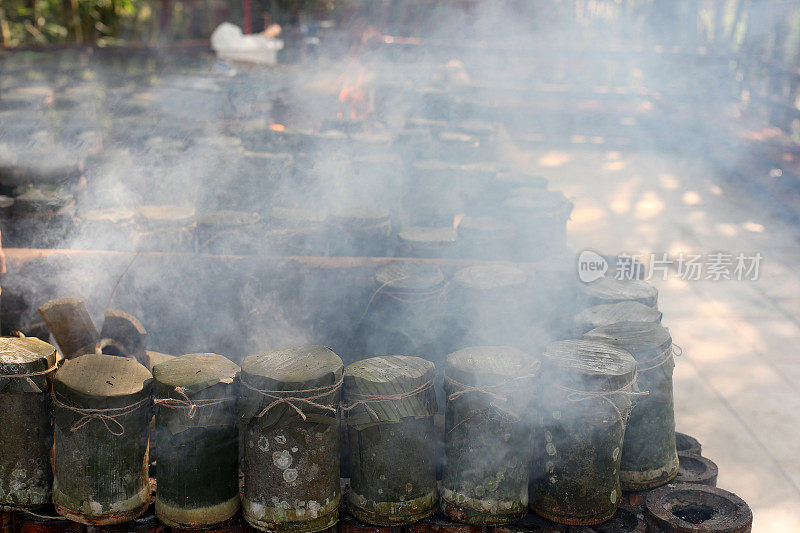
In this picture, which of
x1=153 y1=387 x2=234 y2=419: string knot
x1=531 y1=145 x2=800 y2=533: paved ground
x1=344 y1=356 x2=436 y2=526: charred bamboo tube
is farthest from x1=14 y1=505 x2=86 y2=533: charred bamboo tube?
x1=531 y1=145 x2=800 y2=533: paved ground

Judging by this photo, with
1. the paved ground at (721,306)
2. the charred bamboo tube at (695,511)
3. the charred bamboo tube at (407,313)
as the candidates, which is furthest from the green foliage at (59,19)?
the charred bamboo tube at (695,511)

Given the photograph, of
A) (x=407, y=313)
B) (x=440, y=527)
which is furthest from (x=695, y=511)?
(x=407, y=313)

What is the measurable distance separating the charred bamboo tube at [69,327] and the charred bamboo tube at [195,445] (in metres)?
0.97

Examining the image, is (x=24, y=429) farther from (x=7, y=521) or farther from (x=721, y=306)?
(x=721, y=306)

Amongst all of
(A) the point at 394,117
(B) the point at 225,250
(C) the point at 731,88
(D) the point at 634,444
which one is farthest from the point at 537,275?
(C) the point at 731,88

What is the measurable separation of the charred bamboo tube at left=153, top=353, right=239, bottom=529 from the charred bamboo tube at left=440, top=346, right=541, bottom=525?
0.84 metres

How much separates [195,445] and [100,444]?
36 centimetres

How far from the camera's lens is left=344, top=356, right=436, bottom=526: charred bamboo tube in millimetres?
2830

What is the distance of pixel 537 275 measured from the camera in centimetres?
416

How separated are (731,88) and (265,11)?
947 cm

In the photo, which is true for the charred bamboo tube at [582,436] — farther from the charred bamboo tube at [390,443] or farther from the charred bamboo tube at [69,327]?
the charred bamboo tube at [69,327]

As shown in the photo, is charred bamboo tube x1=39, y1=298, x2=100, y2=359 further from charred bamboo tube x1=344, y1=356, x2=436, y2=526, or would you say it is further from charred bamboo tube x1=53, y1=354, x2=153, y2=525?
charred bamboo tube x1=344, y1=356, x2=436, y2=526

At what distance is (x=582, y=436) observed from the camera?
286cm

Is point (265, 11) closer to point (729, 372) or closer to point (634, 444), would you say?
point (729, 372)
